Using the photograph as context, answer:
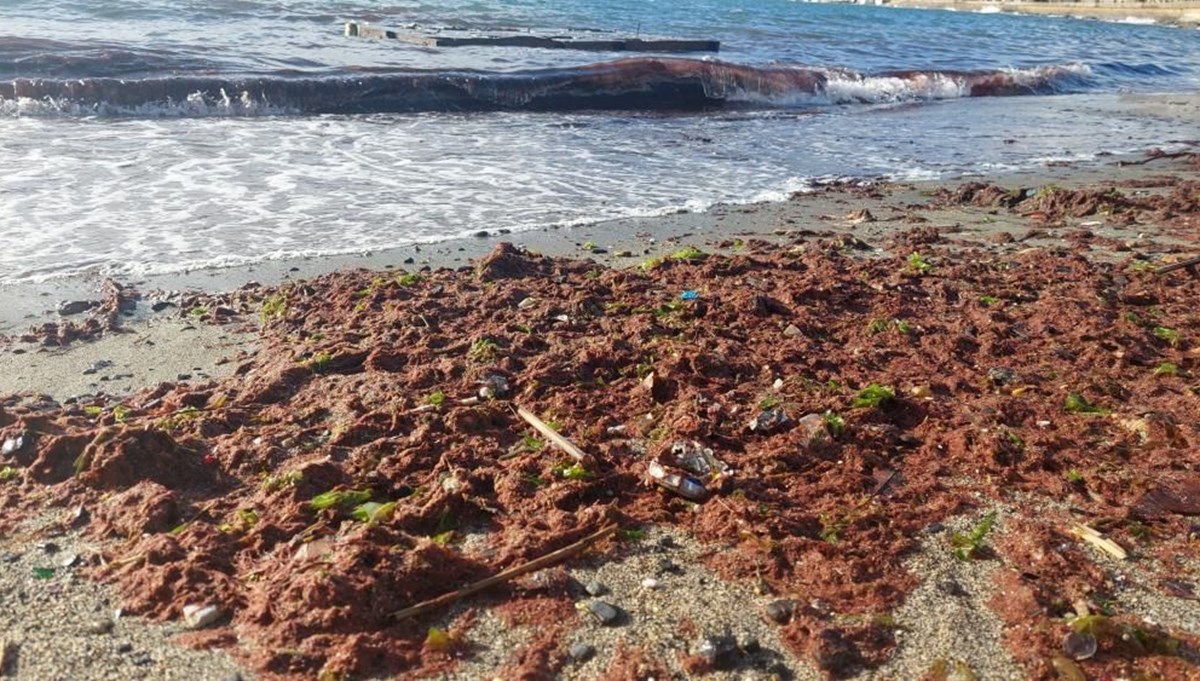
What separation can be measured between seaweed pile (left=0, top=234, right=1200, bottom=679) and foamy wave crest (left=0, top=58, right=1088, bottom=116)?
838 cm

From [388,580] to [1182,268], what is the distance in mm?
5411

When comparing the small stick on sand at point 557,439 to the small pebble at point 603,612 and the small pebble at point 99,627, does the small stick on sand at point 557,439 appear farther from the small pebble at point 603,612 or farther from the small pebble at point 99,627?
the small pebble at point 99,627

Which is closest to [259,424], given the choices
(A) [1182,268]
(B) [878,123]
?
(A) [1182,268]

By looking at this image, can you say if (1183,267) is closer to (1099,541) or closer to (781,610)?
(1099,541)

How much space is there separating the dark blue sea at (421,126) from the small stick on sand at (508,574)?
4.04 m

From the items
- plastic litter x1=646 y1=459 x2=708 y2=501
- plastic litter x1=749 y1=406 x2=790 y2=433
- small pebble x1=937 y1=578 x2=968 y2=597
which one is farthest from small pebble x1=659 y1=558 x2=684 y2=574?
plastic litter x1=749 y1=406 x2=790 y2=433

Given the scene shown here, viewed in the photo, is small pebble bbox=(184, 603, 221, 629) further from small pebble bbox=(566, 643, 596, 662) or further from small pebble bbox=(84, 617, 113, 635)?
small pebble bbox=(566, 643, 596, 662)

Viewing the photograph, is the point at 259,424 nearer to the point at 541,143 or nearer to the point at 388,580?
the point at 388,580

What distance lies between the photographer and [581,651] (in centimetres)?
235

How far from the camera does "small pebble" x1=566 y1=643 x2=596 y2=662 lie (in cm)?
233

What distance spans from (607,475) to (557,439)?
0.89ft

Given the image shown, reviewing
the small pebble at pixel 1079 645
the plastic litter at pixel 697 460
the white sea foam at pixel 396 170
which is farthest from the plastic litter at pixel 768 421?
the white sea foam at pixel 396 170

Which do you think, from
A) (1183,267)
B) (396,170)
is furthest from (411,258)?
(1183,267)

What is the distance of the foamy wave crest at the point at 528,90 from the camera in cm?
1191
